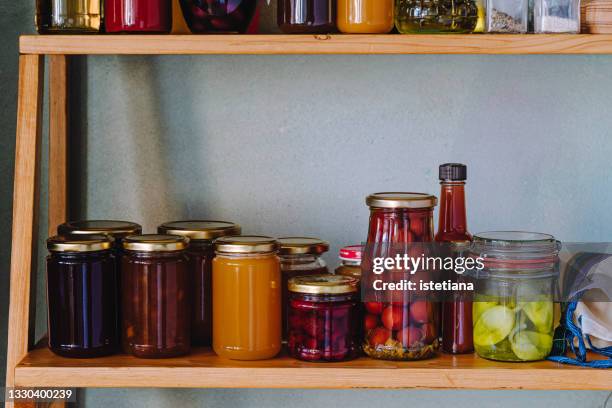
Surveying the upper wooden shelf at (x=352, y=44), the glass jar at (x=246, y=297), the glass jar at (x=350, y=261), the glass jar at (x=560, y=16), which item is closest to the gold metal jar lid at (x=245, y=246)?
the glass jar at (x=246, y=297)

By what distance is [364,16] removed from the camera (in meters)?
1.16

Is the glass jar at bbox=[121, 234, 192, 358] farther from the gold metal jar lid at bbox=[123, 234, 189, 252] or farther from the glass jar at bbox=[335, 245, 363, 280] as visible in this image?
the glass jar at bbox=[335, 245, 363, 280]

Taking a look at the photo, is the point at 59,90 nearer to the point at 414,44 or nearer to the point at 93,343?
the point at 93,343

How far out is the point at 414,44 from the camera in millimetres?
1135

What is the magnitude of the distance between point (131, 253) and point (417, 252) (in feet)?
1.40

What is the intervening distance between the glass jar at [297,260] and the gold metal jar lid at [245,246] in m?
0.08

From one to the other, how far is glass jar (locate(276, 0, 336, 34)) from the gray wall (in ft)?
0.87

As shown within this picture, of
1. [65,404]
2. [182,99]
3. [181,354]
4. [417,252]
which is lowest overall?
[65,404]

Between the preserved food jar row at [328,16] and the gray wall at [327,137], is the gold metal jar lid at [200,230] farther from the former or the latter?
the preserved food jar row at [328,16]

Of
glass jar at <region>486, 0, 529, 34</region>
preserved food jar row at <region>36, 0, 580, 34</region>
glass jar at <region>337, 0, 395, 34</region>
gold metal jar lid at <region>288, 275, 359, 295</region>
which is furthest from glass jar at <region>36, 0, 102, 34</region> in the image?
glass jar at <region>486, 0, 529, 34</region>

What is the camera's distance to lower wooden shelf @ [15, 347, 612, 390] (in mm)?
1134

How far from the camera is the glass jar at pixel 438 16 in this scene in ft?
3.85

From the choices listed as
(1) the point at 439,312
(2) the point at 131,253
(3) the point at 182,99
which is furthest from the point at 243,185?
(1) the point at 439,312

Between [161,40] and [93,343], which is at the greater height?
[161,40]
